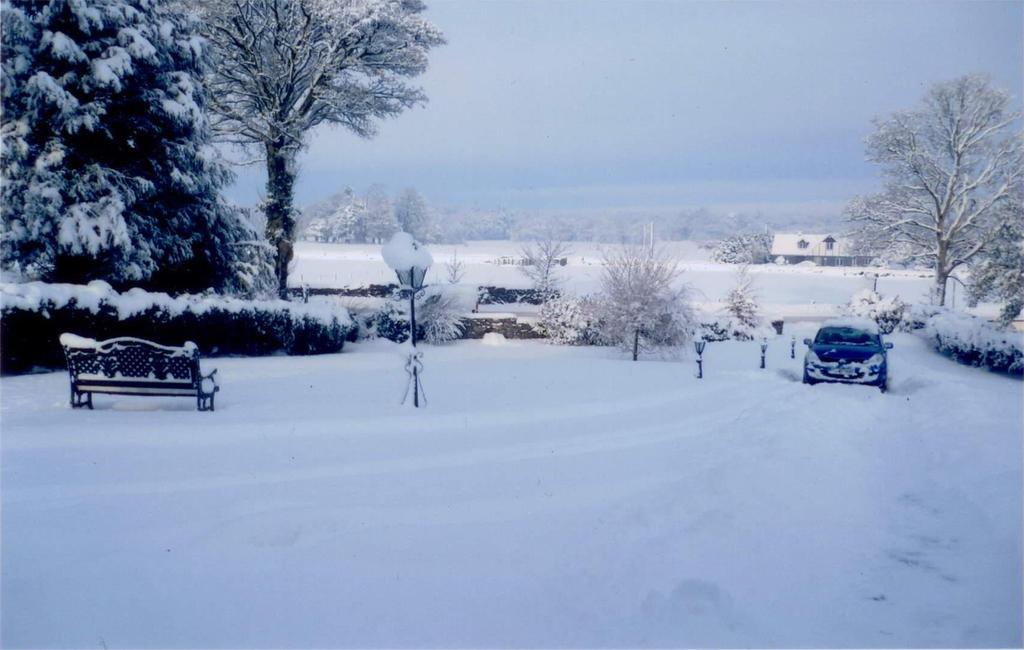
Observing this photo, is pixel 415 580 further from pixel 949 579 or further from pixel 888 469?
pixel 888 469

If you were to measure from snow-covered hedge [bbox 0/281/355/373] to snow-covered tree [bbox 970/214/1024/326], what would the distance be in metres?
22.5

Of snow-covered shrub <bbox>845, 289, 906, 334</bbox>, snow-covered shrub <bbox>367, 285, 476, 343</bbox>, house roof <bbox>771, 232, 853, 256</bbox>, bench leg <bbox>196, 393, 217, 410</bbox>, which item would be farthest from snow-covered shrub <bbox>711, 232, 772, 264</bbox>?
bench leg <bbox>196, 393, 217, 410</bbox>

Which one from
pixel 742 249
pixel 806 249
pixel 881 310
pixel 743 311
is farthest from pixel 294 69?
pixel 806 249

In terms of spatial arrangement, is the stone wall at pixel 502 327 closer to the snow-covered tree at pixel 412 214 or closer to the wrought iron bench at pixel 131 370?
the wrought iron bench at pixel 131 370

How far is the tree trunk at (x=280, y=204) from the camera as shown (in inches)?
836

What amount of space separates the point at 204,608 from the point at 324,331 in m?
13.0

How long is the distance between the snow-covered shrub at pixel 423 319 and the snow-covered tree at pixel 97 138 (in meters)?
6.66

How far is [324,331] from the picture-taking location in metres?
17.0

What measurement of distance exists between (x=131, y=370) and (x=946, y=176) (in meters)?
37.6

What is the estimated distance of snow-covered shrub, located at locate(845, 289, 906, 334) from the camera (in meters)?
29.4

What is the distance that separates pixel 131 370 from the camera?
29.7 ft

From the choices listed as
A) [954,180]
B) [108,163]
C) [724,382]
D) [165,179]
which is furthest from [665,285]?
[954,180]

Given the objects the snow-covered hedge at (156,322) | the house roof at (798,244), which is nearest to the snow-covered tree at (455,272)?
the snow-covered hedge at (156,322)

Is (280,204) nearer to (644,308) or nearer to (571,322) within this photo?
(571,322)
